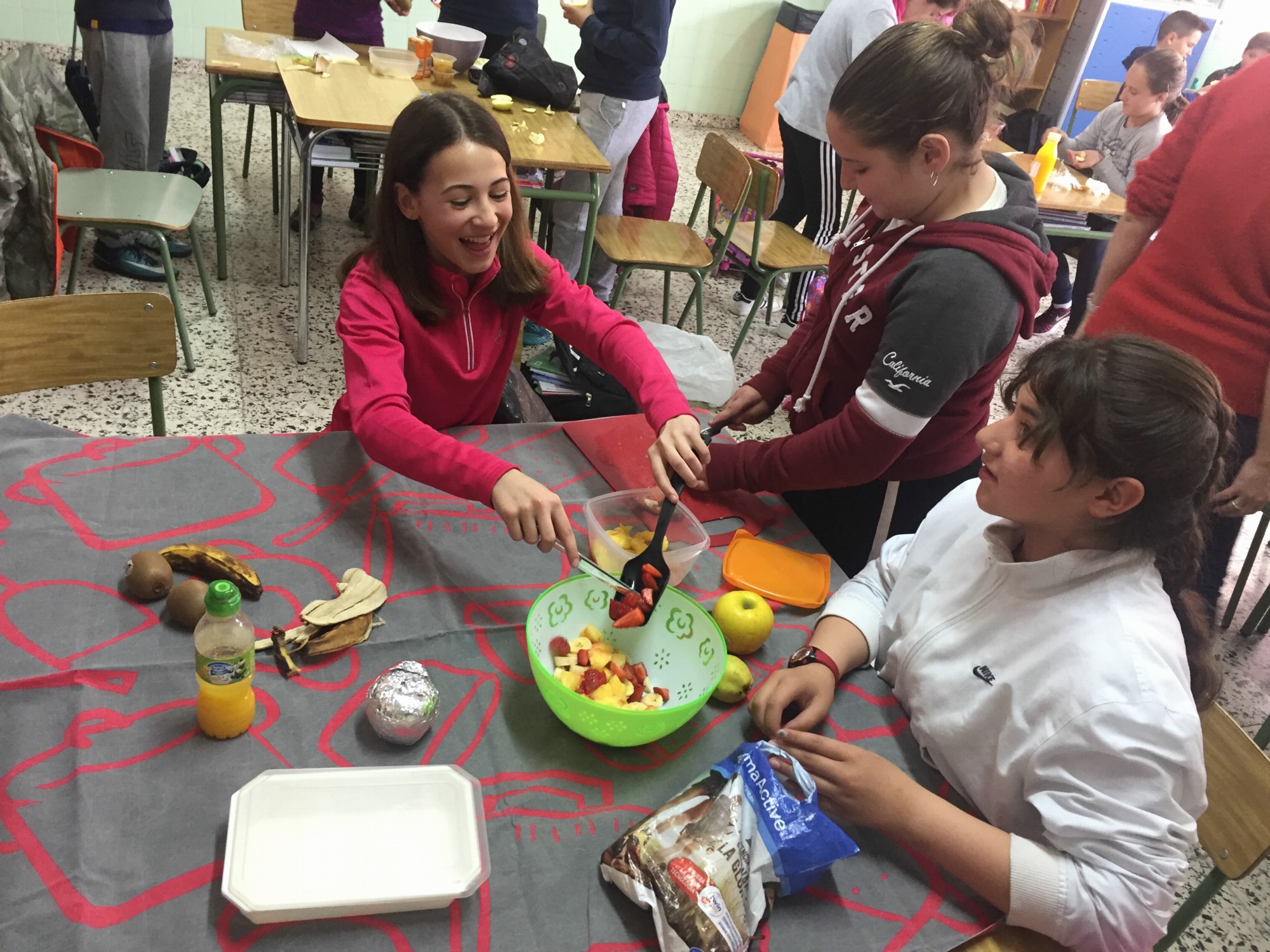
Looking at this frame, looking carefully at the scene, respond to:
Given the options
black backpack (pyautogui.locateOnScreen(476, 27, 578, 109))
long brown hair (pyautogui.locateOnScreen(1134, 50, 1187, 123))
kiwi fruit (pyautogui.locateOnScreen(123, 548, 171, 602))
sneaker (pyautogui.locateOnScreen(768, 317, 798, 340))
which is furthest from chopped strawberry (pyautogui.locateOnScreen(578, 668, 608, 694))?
long brown hair (pyautogui.locateOnScreen(1134, 50, 1187, 123))

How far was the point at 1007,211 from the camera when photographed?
1.23 meters

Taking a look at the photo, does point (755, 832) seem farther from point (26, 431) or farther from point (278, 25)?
point (278, 25)

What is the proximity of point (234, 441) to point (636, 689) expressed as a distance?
0.69 metres

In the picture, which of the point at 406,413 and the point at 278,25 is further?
the point at 278,25

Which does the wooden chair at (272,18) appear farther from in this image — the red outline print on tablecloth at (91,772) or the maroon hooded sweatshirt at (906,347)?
the red outline print on tablecloth at (91,772)

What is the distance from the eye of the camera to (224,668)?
82cm

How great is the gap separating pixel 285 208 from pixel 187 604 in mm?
2337

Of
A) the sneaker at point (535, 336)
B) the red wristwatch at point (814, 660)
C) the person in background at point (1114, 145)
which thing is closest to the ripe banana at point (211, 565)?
the red wristwatch at point (814, 660)

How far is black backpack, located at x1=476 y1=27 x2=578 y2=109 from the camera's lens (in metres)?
→ 2.88

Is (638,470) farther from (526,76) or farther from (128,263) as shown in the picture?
(128,263)

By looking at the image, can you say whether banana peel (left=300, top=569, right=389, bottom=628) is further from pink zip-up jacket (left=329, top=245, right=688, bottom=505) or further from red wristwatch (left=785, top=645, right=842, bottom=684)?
red wristwatch (left=785, top=645, right=842, bottom=684)

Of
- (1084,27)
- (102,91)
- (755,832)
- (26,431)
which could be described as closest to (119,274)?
(102,91)

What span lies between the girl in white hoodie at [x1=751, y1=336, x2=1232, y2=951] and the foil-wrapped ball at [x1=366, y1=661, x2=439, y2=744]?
374 millimetres

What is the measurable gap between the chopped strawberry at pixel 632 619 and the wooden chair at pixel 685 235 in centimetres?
207
